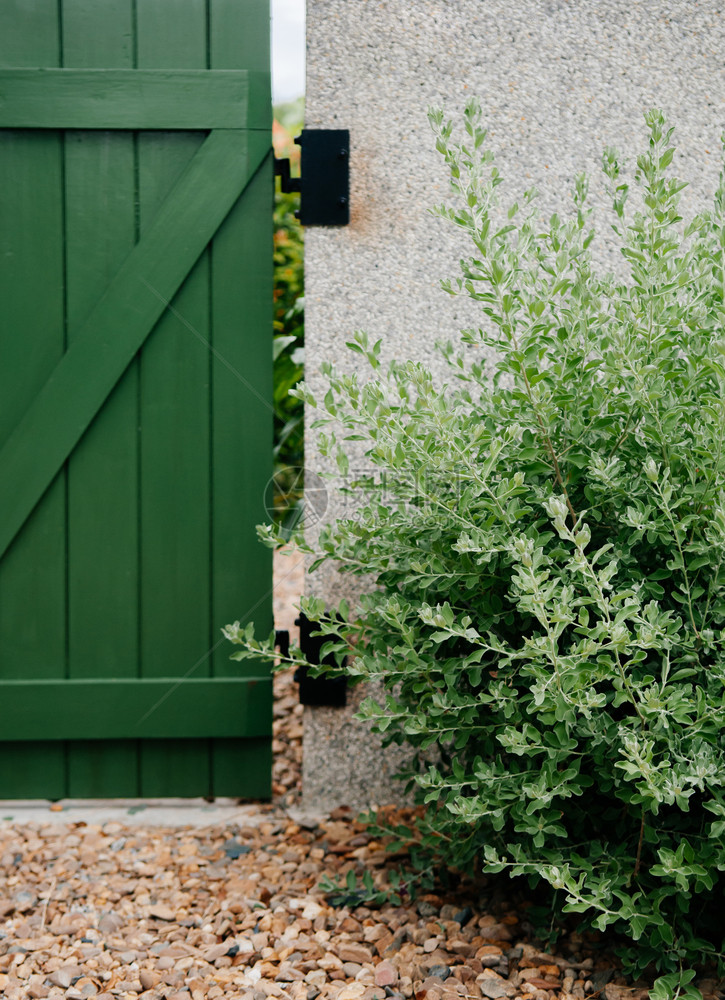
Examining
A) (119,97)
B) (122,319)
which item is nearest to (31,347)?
(122,319)

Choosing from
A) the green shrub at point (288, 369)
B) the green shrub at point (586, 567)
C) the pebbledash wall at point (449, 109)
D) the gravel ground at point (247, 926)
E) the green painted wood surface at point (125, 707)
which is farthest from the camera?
the green shrub at point (288, 369)

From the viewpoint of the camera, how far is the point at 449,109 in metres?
2.03

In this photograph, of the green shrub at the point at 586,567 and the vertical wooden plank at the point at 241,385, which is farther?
the vertical wooden plank at the point at 241,385

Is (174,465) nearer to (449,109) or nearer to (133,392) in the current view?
(133,392)

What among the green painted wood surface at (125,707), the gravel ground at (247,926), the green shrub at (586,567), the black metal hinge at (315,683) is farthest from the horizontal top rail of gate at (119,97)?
the gravel ground at (247,926)

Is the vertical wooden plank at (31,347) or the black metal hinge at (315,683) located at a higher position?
the vertical wooden plank at (31,347)

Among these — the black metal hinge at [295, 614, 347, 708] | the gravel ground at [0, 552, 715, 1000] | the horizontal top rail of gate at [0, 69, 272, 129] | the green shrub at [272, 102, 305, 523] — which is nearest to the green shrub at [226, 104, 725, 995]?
the gravel ground at [0, 552, 715, 1000]

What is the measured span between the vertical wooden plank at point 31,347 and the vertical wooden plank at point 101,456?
0.03 m

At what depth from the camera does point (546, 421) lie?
4.65 ft

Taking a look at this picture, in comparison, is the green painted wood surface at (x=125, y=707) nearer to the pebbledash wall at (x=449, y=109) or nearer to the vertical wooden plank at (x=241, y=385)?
the vertical wooden plank at (x=241, y=385)

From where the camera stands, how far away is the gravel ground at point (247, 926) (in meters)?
1.52

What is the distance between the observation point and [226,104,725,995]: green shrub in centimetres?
130

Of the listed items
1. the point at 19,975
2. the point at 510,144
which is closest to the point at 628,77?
the point at 510,144

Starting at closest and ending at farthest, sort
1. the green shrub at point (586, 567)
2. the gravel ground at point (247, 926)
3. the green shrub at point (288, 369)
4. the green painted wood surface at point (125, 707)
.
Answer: the green shrub at point (586, 567), the gravel ground at point (247, 926), the green painted wood surface at point (125, 707), the green shrub at point (288, 369)
